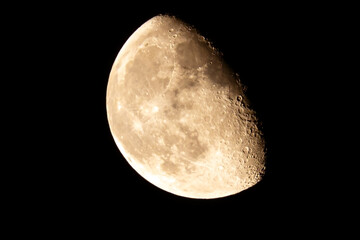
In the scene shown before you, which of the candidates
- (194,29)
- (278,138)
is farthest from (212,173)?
(194,29)

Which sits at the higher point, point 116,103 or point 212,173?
point 116,103

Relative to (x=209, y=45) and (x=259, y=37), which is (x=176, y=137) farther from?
(x=259, y=37)

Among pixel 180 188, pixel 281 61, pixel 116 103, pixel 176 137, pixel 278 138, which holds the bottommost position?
pixel 180 188

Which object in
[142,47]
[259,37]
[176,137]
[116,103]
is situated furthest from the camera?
[116,103]

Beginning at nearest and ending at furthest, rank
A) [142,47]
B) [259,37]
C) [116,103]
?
[259,37]
[142,47]
[116,103]

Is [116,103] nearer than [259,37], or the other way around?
[259,37]

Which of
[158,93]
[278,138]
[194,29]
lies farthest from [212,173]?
[194,29]
